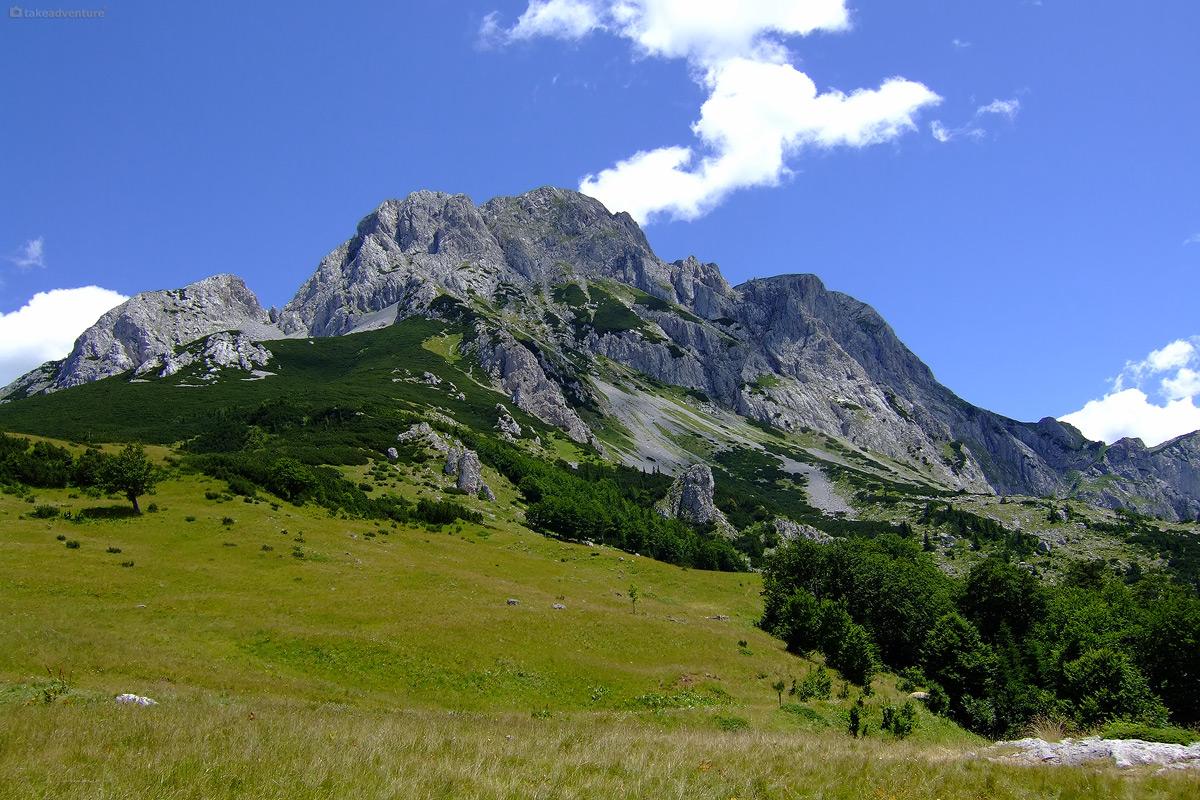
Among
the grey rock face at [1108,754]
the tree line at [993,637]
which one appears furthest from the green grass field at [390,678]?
the tree line at [993,637]

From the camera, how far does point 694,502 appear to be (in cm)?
15988

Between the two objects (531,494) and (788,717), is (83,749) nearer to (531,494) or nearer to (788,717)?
(788,717)

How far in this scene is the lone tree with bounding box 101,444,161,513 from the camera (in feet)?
192

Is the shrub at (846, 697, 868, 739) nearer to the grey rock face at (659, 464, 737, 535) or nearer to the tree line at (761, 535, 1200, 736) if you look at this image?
the tree line at (761, 535, 1200, 736)

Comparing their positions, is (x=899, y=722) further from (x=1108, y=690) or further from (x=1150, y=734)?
(x=1108, y=690)

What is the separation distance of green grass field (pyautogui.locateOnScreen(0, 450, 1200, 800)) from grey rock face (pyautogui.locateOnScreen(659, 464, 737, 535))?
2881 inches

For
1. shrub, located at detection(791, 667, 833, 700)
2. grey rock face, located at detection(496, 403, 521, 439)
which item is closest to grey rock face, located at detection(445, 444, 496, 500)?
grey rock face, located at detection(496, 403, 521, 439)

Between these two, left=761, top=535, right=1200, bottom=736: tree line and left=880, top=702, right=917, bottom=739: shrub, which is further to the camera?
left=761, top=535, right=1200, bottom=736: tree line

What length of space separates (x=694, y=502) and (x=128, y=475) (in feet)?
406

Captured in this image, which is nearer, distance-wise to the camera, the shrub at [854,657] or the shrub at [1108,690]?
the shrub at [1108,690]

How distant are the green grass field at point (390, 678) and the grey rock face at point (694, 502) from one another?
7317 centimetres

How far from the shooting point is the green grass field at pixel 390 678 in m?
11.2

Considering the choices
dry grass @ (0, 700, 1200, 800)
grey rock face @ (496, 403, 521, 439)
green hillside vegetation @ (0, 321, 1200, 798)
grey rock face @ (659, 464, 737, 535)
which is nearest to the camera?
dry grass @ (0, 700, 1200, 800)

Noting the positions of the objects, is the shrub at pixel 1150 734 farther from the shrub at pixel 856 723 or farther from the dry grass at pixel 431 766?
the shrub at pixel 856 723
